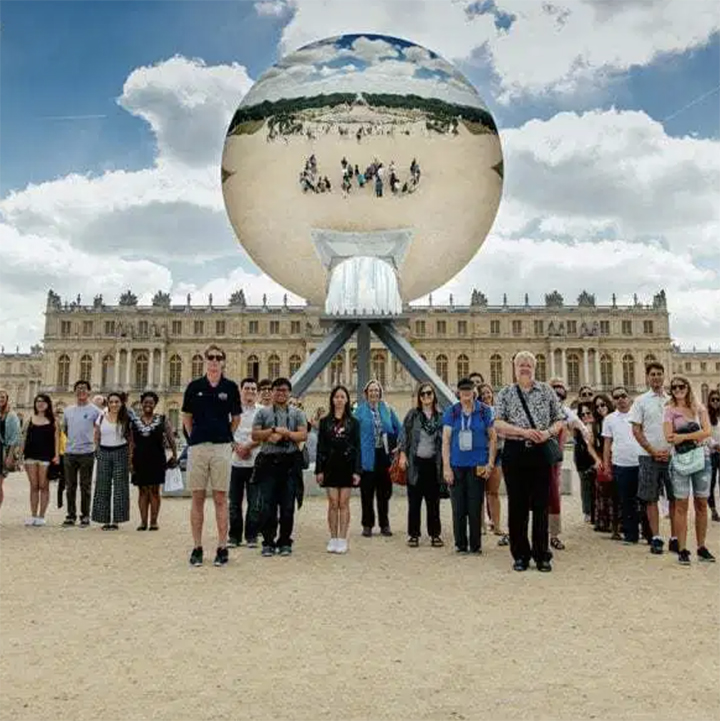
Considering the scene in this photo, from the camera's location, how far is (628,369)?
5481cm

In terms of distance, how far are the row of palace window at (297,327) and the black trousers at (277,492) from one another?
50.0 meters

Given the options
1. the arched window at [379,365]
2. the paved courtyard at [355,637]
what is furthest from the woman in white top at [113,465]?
the arched window at [379,365]

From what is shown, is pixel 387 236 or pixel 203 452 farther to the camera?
pixel 387 236

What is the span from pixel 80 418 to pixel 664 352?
55.1 m

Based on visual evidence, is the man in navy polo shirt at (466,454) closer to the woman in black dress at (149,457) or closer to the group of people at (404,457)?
the group of people at (404,457)

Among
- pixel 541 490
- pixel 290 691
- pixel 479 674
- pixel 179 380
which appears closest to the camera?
pixel 290 691

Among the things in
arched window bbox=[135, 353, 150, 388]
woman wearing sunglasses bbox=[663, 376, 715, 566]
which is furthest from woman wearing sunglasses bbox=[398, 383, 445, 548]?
arched window bbox=[135, 353, 150, 388]

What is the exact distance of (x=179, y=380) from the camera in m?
54.4

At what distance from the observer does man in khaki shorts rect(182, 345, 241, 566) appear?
4500 millimetres

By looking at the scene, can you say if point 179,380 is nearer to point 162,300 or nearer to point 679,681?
point 162,300

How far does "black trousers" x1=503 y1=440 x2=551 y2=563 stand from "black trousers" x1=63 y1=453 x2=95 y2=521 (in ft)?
13.0

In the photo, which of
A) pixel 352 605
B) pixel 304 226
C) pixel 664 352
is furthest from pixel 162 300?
pixel 352 605

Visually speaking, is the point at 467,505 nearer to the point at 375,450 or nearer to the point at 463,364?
the point at 375,450

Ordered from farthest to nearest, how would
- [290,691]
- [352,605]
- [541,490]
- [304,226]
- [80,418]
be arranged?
[304,226] < [80,418] < [541,490] < [352,605] < [290,691]
